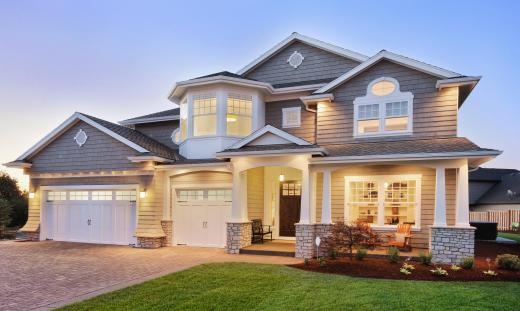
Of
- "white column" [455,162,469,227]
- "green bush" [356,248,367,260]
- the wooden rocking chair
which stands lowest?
"green bush" [356,248,367,260]

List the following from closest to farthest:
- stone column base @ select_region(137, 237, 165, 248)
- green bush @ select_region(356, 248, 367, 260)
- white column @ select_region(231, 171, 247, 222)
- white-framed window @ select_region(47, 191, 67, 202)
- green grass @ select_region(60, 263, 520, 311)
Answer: green grass @ select_region(60, 263, 520, 311) → green bush @ select_region(356, 248, 367, 260) → white column @ select_region(231, 171, 247, 222) → stone column base @ select_region(137, 237, 165, 248) → white-framed window @ select_region(47, 191, 67, 202)

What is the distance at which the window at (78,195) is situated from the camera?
1595 cm

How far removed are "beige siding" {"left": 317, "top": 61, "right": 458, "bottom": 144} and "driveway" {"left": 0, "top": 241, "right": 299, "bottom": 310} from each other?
4.82 meters

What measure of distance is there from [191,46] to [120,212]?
204 ft

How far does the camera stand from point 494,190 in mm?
35562

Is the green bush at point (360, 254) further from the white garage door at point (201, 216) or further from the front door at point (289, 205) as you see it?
the white garage door at point (201, 216)

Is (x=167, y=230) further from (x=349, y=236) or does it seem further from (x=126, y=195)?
(x=349, y=236)

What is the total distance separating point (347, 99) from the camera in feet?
42.2

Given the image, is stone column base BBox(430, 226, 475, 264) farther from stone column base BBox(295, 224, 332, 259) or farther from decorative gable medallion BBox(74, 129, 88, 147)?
decorative gable medallion BBox(74, 129, 88, 147)

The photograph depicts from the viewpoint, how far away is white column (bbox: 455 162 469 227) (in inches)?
408

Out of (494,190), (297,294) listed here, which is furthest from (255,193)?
(494,190)

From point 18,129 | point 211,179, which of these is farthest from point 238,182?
point 18,129

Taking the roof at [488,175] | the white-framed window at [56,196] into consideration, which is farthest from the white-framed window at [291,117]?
the roof at [488,175]

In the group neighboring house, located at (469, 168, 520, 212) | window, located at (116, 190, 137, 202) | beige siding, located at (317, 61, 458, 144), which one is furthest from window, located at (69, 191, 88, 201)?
neighboring house, located at (469, 168, 520, 212)
